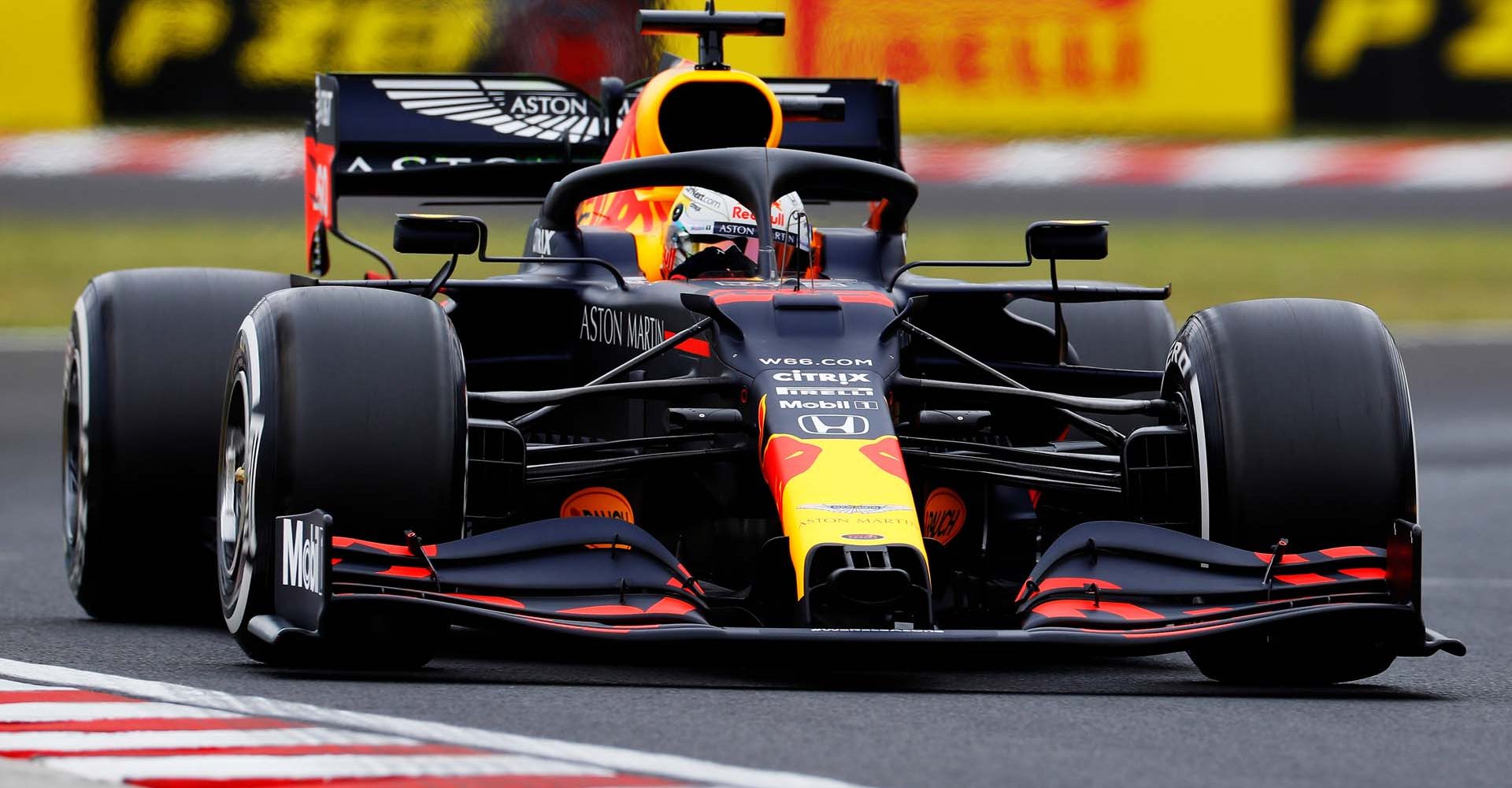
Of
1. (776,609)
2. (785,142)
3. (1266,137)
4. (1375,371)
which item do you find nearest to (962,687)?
(776,609)

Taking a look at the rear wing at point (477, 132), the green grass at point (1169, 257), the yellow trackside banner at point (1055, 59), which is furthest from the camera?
the green grass at point (1169, 257)

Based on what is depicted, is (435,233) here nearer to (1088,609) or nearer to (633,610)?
(633,610)

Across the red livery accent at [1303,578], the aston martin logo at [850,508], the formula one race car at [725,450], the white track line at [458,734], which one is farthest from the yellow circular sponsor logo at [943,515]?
the white track line at [458,734]

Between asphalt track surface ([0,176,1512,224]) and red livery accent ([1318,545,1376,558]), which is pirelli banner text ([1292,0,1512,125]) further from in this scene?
red livery accent ([1318,545,1376,558])

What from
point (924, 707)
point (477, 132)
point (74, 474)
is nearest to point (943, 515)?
point (924, 707)

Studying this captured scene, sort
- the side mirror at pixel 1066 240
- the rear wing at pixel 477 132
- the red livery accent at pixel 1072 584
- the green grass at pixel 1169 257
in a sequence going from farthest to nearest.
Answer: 1. the green grass at pixel 1169 257
2. the rear wing at pixel 477 132
3. the side mirror at pixel 1066 240
4. the red livery accent at pixel 1072 584

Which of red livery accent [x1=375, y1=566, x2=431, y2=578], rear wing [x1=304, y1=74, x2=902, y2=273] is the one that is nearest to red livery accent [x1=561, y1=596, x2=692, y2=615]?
red livery accent [x1=375, y1=566, x2=431, y2=578]

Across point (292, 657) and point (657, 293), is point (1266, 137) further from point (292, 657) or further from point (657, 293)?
point (292, 657)

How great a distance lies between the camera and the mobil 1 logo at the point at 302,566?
583 centimetres

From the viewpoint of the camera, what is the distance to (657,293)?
711 centimetres

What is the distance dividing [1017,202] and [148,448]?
1258 centimetres

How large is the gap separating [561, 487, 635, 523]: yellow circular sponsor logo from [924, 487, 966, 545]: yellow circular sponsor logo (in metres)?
0.82

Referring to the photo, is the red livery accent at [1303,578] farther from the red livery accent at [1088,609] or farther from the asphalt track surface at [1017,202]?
the asphalt track surface at [1017,202]

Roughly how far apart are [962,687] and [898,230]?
2.54 metres
